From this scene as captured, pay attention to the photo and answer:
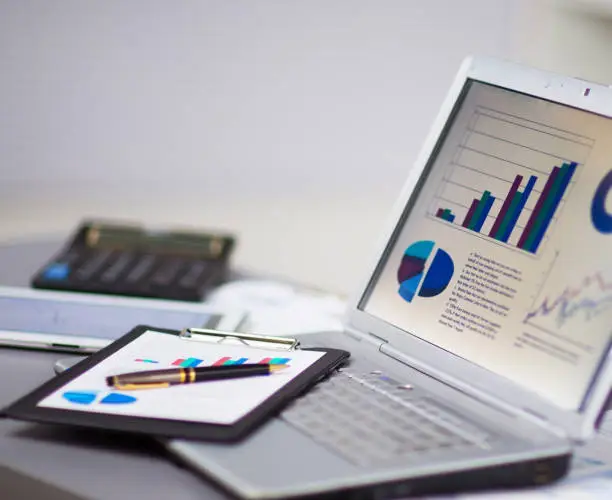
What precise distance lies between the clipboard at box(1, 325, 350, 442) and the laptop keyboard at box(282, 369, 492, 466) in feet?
0.07

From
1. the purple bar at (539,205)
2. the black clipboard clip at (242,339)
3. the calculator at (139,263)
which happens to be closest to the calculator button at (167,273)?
the calculator at (139,263)

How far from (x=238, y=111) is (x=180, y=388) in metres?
1.48

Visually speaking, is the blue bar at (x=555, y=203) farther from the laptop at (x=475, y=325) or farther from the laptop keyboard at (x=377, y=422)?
the laptop keyboard at (x=377, y=422)

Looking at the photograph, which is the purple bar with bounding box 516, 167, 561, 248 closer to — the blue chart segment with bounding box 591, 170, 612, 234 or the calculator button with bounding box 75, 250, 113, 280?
the blue chart segment with bounding box 591, 170, 612, 234

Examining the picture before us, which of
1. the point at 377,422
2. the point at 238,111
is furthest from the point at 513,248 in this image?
the point at 238,111

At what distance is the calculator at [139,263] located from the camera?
1.14 metres

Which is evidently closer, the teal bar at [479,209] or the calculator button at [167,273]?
the teal bar at [479,209]

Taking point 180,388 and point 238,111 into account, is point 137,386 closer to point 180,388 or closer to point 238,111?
point 180,388

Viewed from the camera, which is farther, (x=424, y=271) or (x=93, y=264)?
(x=93, y=264)

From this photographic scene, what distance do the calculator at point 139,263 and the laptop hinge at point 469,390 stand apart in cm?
34

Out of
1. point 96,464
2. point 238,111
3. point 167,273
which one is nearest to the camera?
point 96,464

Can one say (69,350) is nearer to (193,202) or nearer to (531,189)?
(531,189)

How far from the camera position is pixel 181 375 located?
78 cm

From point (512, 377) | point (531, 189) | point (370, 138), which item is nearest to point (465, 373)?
point (512, 377)
